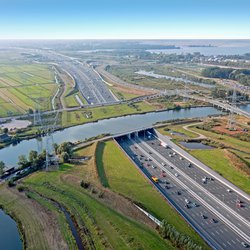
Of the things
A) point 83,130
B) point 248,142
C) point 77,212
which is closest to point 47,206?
point 77,212

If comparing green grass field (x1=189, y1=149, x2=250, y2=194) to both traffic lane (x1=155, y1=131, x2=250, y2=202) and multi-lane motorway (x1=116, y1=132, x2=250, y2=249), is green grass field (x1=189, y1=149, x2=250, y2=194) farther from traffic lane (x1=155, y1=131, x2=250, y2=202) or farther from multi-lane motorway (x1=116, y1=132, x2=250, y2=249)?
multi-lane motorway (x1=116, y1=132, x2=250, y2=249)

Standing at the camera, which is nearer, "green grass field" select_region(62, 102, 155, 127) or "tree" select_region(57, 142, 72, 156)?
"tree" select_region(57, 142, 72, 156)

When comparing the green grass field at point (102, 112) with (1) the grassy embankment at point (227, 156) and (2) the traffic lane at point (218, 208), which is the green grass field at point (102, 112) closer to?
(1) the grassy embankment at point (227, 156)

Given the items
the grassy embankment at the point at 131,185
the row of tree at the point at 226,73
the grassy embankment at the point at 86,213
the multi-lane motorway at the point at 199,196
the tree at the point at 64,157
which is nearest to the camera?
the grassy embankment at the point at 86,213

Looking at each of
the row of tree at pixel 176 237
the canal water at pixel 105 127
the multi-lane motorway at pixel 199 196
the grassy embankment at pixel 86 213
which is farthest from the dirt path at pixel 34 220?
the multi-lane motorway at pixel 199 196

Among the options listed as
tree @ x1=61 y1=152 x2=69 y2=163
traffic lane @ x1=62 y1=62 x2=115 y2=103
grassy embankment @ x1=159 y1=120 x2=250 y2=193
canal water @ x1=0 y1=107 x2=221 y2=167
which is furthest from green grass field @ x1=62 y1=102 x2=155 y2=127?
tree @ x1=61 y1=152 x2=69 y2=163

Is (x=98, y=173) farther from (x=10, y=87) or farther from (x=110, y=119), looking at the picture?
(x=10, y=87)
